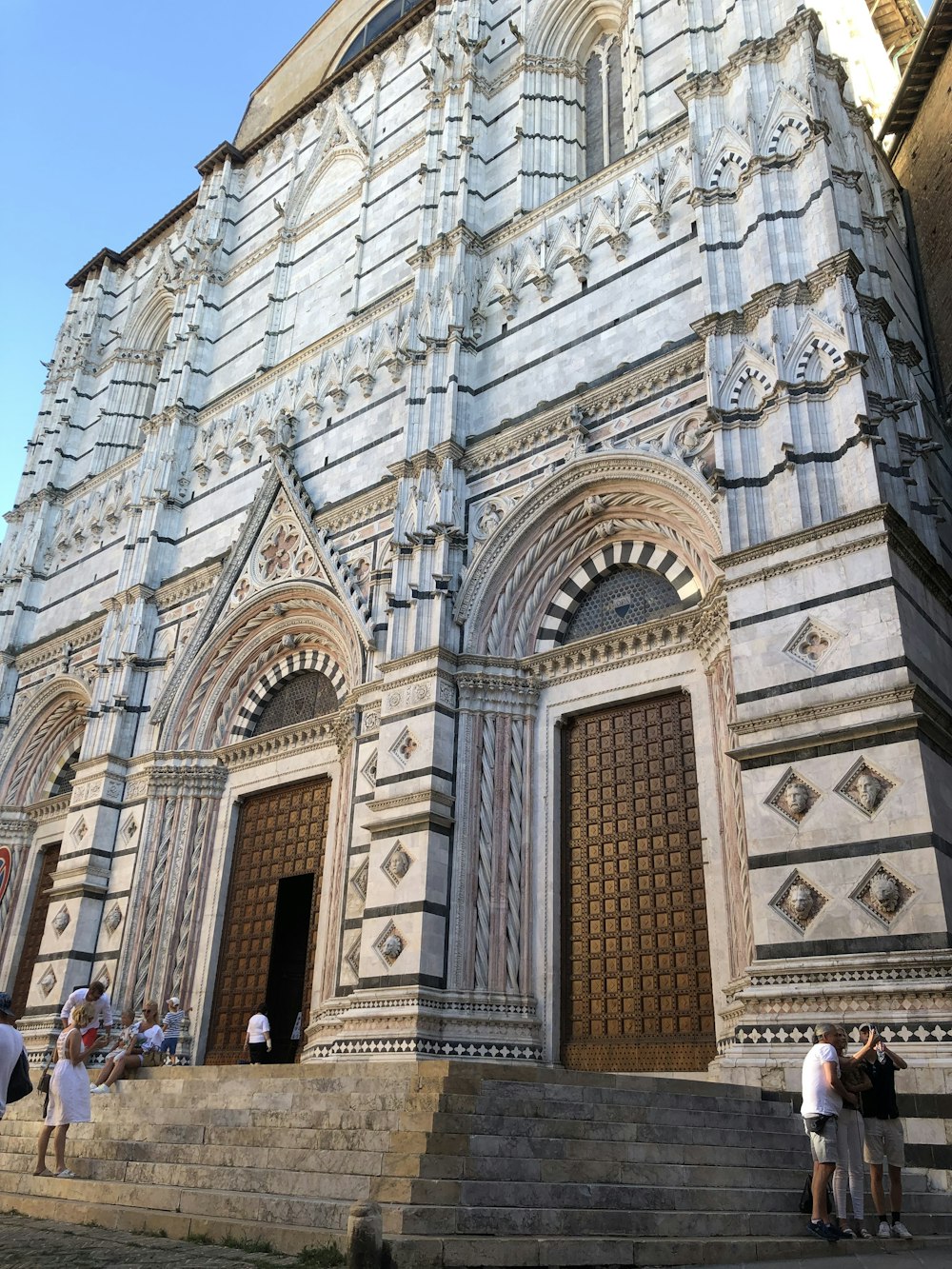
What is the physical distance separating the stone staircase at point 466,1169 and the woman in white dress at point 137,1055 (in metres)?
1.39

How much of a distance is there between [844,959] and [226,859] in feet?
29.8

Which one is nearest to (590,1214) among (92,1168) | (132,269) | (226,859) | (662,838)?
(92,1168)

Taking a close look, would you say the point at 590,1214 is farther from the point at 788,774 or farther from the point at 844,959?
the point at 788,774

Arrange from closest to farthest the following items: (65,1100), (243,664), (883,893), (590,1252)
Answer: (590,1252) → (65,1100) → (883,893) → (243,664)

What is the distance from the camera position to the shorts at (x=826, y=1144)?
552 cm

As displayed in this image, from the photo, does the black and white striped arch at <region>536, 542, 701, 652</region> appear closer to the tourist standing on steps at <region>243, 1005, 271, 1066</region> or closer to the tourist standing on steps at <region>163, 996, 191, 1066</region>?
the tourist standing on steps at <region>243, 1005, 271, 1066</region>

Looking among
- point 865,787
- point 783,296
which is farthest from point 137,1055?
point 783,296

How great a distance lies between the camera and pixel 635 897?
10180mm

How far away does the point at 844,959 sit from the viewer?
7.46 metres

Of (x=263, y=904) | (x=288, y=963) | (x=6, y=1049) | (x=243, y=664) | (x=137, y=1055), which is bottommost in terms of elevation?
(x=6, y=1049)

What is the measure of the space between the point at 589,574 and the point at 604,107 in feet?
27.7

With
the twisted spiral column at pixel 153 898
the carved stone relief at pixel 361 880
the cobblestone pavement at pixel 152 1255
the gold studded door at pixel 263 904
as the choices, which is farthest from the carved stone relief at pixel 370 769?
the cobblestone pavement at pixel 152 1255

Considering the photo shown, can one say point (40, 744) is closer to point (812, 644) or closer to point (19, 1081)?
point (19, 1081)

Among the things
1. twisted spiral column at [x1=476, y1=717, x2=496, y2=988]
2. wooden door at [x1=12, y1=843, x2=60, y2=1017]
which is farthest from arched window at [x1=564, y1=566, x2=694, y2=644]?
wooden door at [x1=12, y1=843, x2=60, y2=1017]
